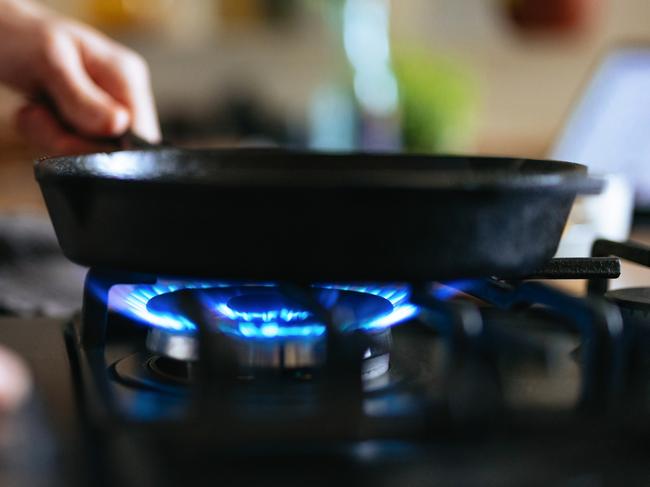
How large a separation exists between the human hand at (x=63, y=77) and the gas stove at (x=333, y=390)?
0.27m

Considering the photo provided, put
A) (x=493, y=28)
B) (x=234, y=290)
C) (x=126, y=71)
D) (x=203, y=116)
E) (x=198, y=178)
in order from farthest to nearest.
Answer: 1. (x=493, y=28)
2. (x=203, y=116)
3. (x=126, y=71)
4. (x=234, y=290)
5. (x=198, y=178)

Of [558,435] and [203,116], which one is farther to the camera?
[203,116]

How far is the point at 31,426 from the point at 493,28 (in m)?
2.54

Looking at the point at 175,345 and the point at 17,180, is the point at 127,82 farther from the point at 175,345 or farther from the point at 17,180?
the point at 17,180

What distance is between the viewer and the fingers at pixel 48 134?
80cm

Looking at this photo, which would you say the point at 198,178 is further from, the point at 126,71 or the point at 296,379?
the point at 126,71

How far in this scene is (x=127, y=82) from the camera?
0.82 m

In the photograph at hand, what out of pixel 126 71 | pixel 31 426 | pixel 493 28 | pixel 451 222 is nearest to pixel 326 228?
pixel 451 222

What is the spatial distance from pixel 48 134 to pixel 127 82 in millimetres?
89

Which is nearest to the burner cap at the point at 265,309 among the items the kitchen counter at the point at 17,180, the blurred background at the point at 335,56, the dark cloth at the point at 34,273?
the dark cloth at the point at 34,273

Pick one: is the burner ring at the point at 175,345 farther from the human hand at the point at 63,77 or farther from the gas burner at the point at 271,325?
the human hand at the point at 63,77

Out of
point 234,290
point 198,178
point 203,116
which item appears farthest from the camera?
point 203,116

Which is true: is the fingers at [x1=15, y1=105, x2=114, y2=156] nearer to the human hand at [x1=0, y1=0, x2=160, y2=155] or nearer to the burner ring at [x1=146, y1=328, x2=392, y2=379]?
the human hand at [x1=0, y1=0, x2=160, y2=155]

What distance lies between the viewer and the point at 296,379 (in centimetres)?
45
